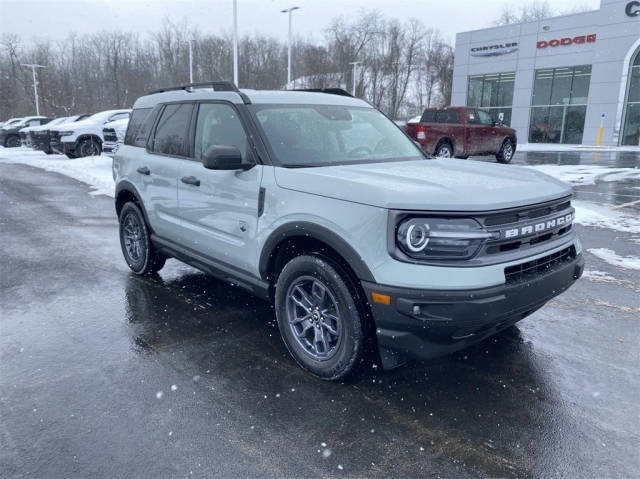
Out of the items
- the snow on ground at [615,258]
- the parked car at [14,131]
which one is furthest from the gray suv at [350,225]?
the parked car at [14,131]

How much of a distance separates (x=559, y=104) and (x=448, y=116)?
2071 centimetres

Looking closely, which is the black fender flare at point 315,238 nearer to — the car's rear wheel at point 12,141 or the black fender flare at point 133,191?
the black fender flare at point 133,191

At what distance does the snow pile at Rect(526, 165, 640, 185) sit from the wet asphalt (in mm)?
9945

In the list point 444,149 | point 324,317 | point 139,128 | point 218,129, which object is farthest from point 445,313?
point 444,149

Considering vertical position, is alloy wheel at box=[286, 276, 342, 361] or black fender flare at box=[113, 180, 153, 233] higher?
black fender flare at box=[113, 180, 153, 233]

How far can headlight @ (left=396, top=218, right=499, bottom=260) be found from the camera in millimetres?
2771

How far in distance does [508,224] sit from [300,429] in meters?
1.70

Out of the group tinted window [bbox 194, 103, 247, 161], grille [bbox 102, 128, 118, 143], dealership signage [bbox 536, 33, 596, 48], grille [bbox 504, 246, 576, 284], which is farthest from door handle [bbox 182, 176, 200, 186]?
dealership signage [bbox 536, 33, 596, 48]

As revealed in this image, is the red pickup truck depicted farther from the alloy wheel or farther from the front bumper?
the front bumper

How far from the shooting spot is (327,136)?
159 inches

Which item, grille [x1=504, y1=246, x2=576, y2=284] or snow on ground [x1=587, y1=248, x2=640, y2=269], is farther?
snow on ground [x1=587, y1=248, x2=640, y2=269]

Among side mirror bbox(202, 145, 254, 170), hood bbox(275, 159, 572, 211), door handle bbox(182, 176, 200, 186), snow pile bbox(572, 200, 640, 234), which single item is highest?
side mirror bbox(202, 145, 254, 170)

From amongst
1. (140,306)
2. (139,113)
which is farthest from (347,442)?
(139,113)

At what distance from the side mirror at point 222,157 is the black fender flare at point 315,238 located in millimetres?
584
